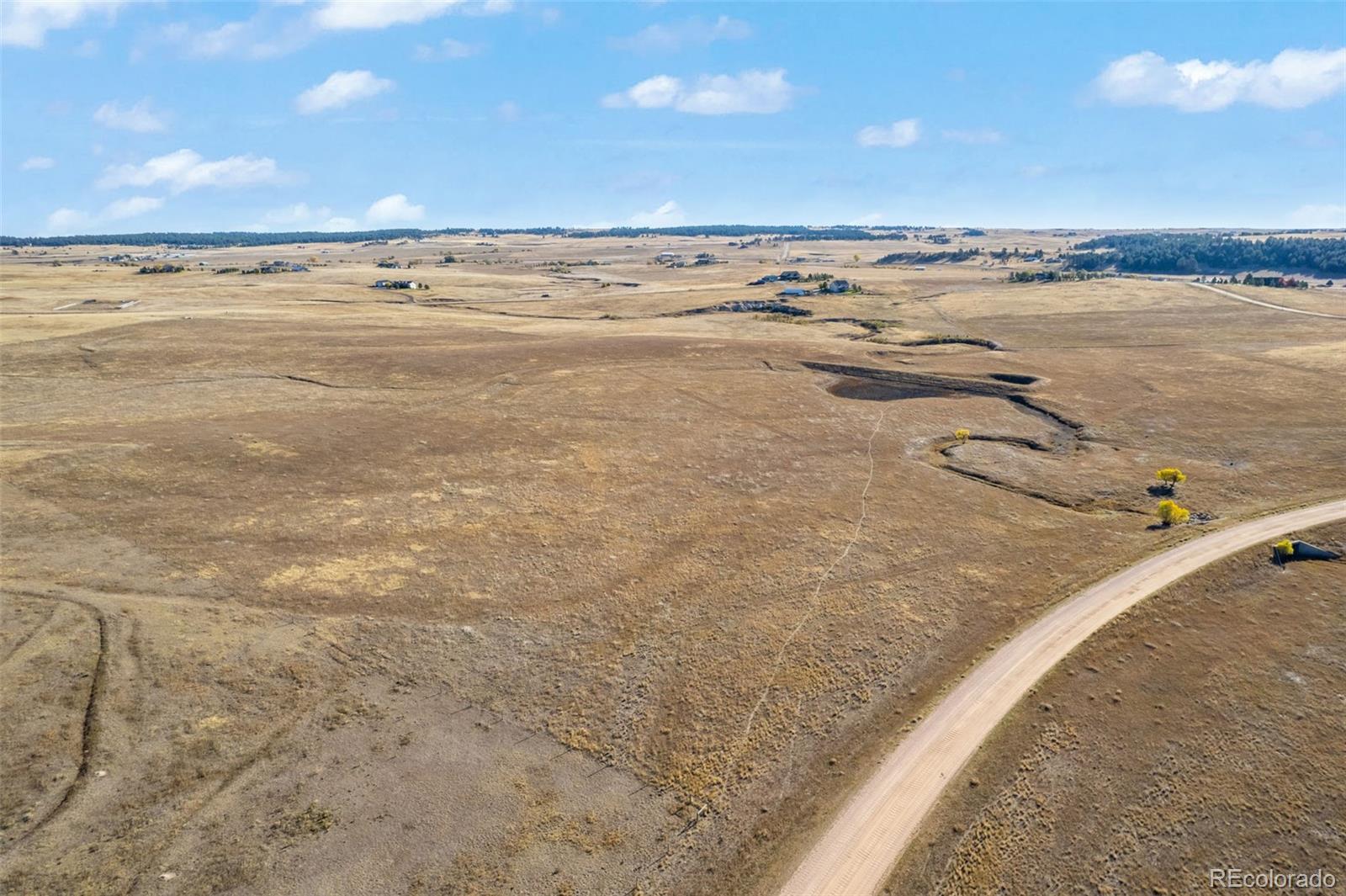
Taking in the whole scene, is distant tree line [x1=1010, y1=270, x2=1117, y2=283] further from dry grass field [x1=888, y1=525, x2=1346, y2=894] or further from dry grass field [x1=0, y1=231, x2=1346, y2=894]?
dry grass field [x1=888, y1=525, x2=1346, y2=894]

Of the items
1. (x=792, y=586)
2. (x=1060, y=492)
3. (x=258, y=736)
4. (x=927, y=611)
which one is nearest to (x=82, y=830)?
(x=258, y=736)

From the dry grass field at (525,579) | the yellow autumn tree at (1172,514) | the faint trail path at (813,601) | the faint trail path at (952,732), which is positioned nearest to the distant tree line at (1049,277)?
the dry grass field at (525,579)

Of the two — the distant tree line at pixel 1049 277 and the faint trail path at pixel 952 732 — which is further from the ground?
the distant tree line at pixel 1049 277

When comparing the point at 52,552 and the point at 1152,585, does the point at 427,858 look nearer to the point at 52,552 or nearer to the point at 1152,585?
the point at 52,552

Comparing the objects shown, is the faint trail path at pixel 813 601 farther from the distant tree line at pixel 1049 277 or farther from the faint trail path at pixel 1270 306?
the distant tree line at pixel 1049 277

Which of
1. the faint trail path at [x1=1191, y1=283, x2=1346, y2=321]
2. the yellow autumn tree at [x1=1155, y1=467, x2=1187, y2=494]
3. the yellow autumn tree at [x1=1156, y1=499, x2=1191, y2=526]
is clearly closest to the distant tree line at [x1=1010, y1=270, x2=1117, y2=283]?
the faint trail path at [x1=1191, y1=283, x2=1346, y2=321]

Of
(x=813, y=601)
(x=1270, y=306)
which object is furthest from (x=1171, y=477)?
(x=1270, y=306)
